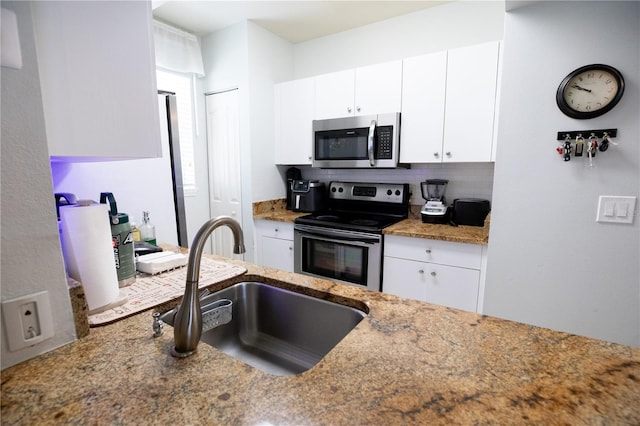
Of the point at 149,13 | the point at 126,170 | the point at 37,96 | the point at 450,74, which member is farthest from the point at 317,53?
the point at 37,96

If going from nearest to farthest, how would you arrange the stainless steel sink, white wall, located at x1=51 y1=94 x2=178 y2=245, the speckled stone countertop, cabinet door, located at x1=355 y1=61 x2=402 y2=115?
the speckled stone countertop < the stainless steel sink < white wall, located at x1=51 y1=94 x2=178 y2=245 < cabinet door, located at x1=355 y1=61 x2=402 y2=115

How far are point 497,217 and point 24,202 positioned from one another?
1.98 metres

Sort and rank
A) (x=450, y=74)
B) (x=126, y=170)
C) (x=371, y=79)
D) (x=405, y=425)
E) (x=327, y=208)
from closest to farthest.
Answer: (x=405, y=425) → (x=126, y=170) → (x=450, y=74) → (x=371, y=79) → (x=327, y=208)

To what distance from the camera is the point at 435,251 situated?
6.76ft

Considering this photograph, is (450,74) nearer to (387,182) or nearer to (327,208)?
(387,182)

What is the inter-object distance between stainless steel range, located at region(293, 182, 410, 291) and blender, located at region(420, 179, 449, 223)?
0.18 metres

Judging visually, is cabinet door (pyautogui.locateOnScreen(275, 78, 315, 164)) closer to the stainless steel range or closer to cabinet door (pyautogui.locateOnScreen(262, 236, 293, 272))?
the stainless steel range

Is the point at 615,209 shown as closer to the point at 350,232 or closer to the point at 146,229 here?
the point at 350,232

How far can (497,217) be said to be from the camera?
5.76 ft

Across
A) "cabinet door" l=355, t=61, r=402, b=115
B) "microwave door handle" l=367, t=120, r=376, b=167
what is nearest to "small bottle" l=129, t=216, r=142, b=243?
"microwave door handle" l=367, t=120, r=376, b=167

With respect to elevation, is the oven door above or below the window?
below

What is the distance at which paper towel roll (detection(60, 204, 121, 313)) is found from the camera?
2.68ft

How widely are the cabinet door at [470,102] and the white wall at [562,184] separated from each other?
39cm

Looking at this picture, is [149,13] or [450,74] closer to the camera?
[149,13]
